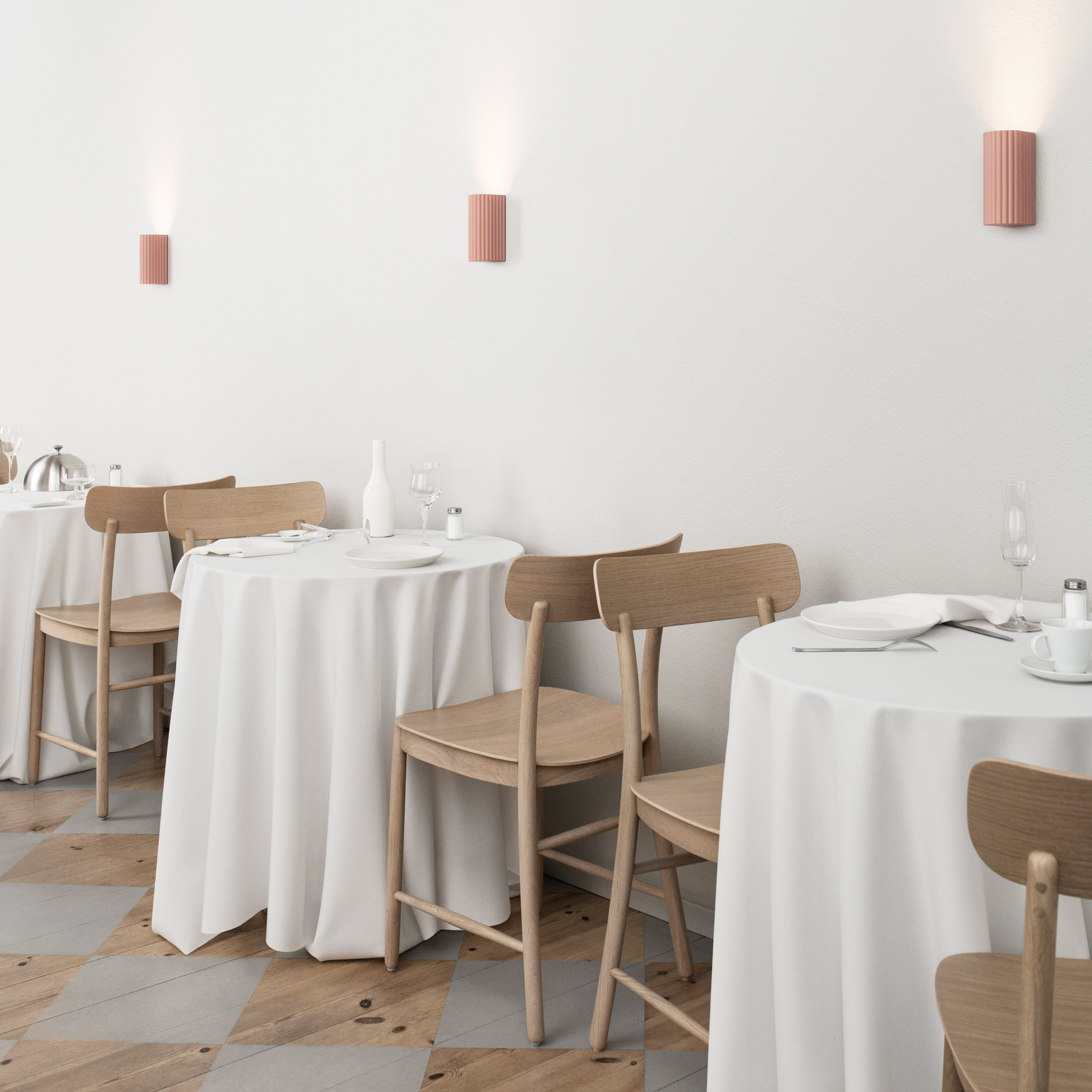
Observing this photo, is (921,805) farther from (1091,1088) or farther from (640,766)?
(640,766)

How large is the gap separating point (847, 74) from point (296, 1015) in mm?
2286

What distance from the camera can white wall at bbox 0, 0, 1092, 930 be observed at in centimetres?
209

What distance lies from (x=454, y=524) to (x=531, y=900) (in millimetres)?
1129

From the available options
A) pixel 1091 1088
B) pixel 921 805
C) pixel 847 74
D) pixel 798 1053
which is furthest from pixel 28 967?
pixel 847 74

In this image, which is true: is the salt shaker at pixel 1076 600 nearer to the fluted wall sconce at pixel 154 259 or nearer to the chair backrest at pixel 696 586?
the chair backrest at pixel 696 586

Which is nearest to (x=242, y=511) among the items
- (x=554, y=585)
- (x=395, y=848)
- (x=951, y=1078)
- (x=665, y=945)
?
(x=395, y=848)

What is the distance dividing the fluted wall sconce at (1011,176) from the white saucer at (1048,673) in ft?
2.96

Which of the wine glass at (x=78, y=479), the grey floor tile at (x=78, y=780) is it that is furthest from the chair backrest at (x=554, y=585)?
the wine glass at (x=78, y=479)

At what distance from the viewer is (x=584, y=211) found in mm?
2795

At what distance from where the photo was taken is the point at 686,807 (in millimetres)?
1894

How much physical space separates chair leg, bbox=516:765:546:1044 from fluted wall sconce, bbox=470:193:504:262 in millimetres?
1547

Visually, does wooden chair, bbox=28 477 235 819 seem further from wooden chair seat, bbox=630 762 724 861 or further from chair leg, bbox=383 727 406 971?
wooden chair seat, bbox=630 762 724 861

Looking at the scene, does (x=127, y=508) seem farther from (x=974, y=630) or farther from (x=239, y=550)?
(x=974, y=630)

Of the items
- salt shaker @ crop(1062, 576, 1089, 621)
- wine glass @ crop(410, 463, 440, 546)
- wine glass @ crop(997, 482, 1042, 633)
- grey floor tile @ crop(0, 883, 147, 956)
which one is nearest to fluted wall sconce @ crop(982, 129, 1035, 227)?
wine glass @ crop(997, 482, 1042, 633)
